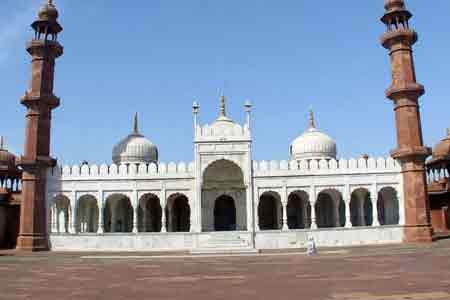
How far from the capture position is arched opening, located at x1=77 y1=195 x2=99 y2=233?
29.4m

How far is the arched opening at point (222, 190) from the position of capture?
26922 mm

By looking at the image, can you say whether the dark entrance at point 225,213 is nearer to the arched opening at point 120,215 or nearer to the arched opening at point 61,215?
the arched opening at point 120,215

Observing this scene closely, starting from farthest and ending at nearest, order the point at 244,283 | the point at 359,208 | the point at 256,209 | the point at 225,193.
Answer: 1. the point at 359,208
2. the point at 225,193
3. the point at 256,209
4. the point at 244,283

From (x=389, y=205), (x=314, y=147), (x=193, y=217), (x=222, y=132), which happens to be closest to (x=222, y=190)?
(x=193, y=217)

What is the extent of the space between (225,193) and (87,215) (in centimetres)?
1015

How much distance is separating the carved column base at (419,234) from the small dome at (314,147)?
9.46 meters

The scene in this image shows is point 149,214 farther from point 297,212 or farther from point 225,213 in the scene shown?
point 297,212

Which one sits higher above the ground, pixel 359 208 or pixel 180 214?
pixel 359 208

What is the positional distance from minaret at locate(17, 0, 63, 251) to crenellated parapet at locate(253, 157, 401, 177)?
12.4 metres

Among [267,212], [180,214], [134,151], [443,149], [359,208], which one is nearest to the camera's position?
[359,208]

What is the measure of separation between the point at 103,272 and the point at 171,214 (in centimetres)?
1622

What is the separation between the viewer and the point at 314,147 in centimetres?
3225

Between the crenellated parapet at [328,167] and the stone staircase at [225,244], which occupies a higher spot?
the crenellated parapet at [328,167]

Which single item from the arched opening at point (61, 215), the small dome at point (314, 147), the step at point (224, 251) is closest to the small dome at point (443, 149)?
the small dome at point (314, 147)
